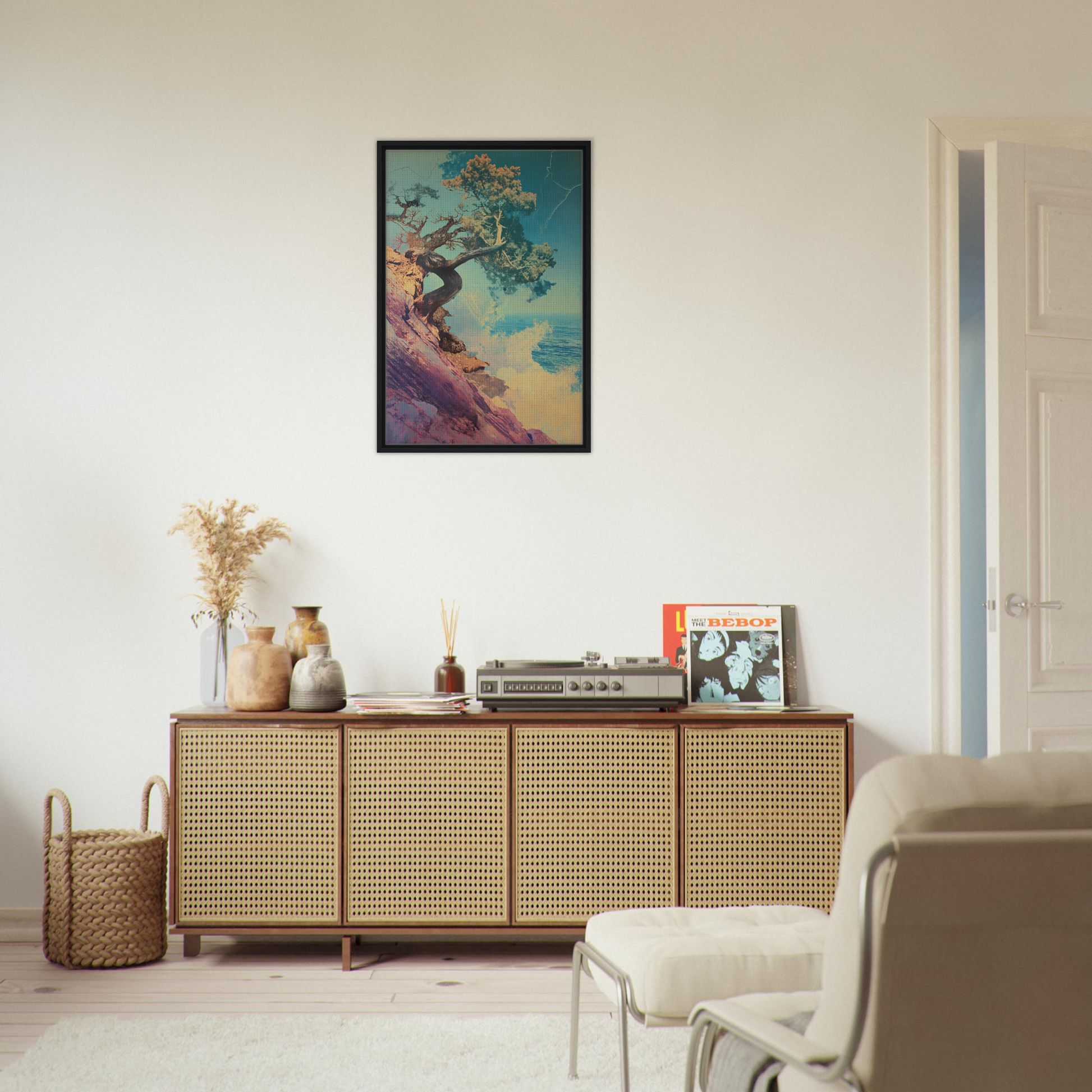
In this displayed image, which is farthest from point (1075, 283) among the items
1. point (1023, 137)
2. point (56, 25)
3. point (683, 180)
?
point (56, 25)

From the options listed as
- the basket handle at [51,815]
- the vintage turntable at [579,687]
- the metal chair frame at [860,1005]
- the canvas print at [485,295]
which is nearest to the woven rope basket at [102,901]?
the basket handle at [51,815]

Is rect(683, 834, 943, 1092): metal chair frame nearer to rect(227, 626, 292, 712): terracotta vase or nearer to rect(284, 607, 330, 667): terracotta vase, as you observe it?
rect(227, 626, 292, 712): terracotta vase

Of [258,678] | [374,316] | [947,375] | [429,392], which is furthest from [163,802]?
[947,375]

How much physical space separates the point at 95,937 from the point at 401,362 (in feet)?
6.65

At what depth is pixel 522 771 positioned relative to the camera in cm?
301

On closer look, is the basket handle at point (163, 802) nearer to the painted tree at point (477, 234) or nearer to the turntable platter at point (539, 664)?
the turntable platter at point (539, 664)

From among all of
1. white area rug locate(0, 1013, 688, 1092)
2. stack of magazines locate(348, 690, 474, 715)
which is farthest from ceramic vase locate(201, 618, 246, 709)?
white area rug locate(0, 1013, 688, 1092)

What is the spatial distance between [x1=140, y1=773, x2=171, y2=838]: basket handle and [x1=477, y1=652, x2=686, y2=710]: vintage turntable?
100 centimetres

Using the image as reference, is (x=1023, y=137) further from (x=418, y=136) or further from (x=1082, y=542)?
(x=418, y=136)

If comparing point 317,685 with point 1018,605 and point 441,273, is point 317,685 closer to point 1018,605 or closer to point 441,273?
point 441,273

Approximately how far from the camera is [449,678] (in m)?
3.21

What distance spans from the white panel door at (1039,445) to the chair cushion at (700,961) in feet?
4.75

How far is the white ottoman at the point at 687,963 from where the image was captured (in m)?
1.85

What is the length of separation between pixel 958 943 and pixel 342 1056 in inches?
65.7
